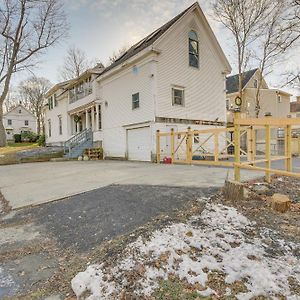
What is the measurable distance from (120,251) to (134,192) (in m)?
2.72

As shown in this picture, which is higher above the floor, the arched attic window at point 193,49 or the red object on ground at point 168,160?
the arched attic window at point 193,49

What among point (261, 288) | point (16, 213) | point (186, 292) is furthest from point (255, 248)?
point (16, 213)

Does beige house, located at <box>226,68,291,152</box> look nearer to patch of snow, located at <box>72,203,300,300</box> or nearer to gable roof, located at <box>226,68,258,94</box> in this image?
gable roof, located at <box>226,68,258,94</box>

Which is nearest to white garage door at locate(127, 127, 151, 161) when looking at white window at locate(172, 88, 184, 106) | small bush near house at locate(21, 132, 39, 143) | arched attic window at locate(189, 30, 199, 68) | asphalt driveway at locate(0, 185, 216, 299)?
white window at locate(172, 88, 184, 106)

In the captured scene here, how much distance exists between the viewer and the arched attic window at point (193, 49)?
50.7 ft

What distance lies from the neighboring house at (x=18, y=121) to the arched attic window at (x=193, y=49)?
181ft

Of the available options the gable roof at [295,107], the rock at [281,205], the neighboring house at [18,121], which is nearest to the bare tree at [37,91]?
the neighboring house at [18,121]

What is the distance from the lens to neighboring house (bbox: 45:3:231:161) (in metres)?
13.8

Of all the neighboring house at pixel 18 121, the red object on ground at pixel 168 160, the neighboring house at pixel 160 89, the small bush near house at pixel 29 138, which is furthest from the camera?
the neighboring house at pixel 18 121

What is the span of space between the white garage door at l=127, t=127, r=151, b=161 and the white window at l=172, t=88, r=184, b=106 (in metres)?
2.44

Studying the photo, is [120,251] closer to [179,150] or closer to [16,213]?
[16,213]

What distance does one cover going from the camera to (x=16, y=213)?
551 centimetres

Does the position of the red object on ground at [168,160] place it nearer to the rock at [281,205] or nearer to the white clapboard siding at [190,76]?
the white clapboard siding at [190,76]

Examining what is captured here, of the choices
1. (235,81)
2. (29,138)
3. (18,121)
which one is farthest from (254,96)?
(18,121)
